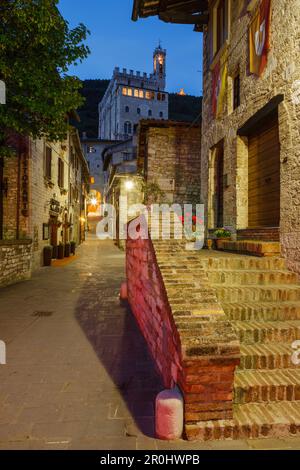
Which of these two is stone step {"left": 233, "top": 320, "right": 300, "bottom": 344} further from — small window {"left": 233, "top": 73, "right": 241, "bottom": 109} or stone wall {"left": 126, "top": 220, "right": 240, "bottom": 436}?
small window {"left": 233, "top": 73, "right": 241, "bottom": 109}

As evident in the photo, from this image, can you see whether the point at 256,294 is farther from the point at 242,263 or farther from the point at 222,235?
the point at 222,235

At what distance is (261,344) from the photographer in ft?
11.5

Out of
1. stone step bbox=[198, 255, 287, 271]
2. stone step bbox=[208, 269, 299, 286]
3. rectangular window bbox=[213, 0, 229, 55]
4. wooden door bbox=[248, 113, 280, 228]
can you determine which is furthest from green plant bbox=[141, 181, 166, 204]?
stone step bbox=[208, 269, 299, 286]

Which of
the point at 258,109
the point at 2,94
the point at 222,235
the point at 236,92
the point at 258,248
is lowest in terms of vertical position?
the point at 258,248

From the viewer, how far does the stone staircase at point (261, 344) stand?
2.55 meters

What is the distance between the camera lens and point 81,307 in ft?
22.5

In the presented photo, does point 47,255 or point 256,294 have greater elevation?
point 256,294

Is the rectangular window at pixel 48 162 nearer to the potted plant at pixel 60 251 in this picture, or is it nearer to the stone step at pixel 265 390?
the potted plant at pixel 60 251

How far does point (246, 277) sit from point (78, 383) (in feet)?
9.60

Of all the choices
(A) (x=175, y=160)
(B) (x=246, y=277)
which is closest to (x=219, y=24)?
(A) (x=175, y=160)

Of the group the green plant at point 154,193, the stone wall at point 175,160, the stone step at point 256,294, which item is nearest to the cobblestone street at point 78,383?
the stone step at point 256,294

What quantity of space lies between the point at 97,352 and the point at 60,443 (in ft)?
6.18

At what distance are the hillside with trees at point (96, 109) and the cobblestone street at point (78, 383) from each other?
80250mm

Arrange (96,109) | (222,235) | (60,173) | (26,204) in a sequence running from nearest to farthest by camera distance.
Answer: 1. (222,235)
2. (26,204)
3. (60,173)
4. (96,109)
